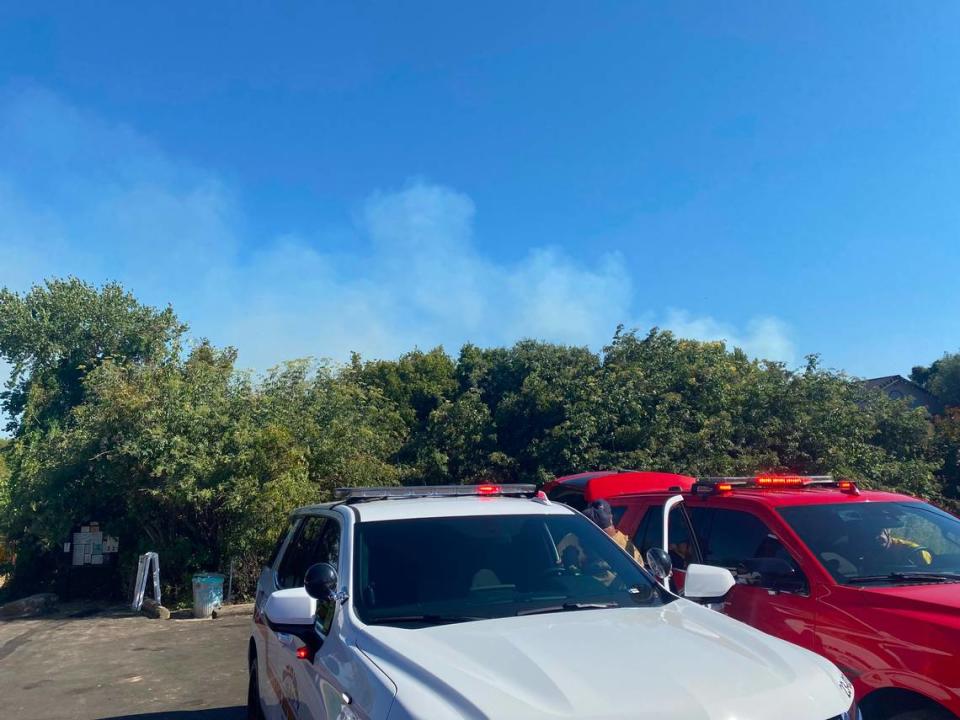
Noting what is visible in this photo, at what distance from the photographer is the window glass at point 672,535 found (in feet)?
19.6

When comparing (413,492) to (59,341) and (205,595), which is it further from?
(59,341)

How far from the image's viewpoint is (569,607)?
3.53 meters

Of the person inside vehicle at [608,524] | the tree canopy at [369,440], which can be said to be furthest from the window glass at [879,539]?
the tree canopy at [369,440]

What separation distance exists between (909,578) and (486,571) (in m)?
2.44

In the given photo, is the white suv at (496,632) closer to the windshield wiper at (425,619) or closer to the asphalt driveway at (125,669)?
the windshield wiper at (425,619)

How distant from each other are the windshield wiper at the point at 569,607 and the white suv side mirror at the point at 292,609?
888mm

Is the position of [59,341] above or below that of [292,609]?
above

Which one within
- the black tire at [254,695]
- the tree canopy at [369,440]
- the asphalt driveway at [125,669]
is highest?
the tree canopy at [369,440]

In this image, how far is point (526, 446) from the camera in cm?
2039

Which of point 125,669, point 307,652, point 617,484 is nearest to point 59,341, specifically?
point 125,669

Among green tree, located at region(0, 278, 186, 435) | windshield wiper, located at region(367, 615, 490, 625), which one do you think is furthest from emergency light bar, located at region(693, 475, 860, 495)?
green tree, located at region(0, 278, 186, 435)

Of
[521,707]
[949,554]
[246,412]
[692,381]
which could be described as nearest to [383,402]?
[246,412]

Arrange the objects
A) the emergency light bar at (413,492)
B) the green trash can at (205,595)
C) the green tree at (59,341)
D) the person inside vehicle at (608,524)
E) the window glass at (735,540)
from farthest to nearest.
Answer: the green tree at (59,341)
the green trash can at (205,595)
the person inside vehicle at (608,524)
the window glass at (735,540)
the emergency light bar at (413,492)

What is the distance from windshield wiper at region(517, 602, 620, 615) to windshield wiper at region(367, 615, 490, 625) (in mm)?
220
